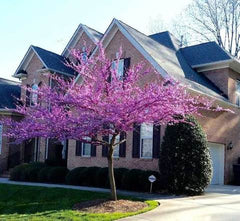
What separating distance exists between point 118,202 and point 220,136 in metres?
9.37

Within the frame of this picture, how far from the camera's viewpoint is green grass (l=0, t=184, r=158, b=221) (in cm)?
883

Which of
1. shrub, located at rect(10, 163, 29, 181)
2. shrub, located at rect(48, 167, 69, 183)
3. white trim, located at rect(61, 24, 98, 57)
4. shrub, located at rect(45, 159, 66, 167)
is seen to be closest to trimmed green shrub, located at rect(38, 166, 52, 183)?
shrub, located at rect(48, 167, 69, 183)

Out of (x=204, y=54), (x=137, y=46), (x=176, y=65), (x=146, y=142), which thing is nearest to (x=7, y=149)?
(x=146, y=142)

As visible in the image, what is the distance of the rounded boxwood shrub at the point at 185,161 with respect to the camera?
43.2 ft

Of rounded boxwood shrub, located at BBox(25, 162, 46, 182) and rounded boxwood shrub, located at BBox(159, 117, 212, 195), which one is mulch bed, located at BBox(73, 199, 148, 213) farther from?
rounded boxwood shrub, located at BBox(25, 162, 46, 182)

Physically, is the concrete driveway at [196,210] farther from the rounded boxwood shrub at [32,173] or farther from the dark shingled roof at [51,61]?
the dark shingled roof at [51,61]

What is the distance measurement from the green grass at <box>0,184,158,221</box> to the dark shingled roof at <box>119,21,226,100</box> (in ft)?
22.4

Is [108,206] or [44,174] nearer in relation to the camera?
[108,206]

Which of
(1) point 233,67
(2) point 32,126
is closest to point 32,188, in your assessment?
(2) point 32,126

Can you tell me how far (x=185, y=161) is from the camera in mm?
13312

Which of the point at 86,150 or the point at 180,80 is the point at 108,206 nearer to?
the point at 180,80

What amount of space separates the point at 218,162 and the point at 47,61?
39.8 ft

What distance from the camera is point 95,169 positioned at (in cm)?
1593

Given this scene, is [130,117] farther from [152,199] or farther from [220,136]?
[220,136]
